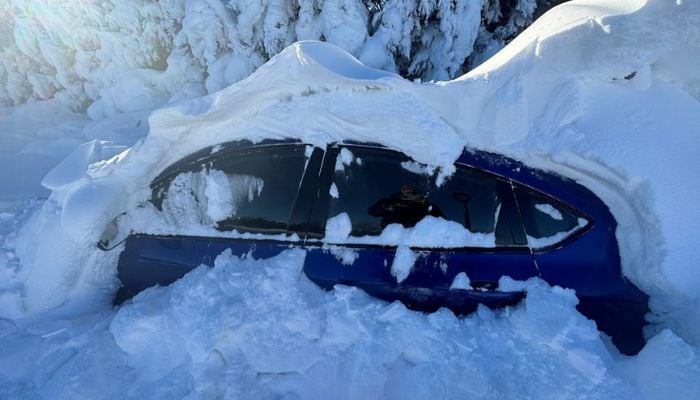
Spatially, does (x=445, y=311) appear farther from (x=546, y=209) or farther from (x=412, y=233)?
(x=546, y=209)

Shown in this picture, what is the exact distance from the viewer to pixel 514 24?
7.20 m

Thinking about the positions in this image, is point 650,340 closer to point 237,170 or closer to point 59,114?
point 237,170

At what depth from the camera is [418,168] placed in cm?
207

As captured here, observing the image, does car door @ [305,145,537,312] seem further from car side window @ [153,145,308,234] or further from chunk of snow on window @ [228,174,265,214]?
chunk of snow on window @ [228,174,265,214]

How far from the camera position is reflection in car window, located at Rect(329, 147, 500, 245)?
78.5 inches

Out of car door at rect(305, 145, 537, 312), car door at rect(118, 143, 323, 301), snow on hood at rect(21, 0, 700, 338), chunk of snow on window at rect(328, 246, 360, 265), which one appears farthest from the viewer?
car door at rect(118, 143, 323, 301)

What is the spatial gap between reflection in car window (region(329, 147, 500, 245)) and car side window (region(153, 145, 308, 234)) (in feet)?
1.02

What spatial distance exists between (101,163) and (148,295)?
3.47 feet

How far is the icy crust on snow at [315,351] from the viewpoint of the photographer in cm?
174

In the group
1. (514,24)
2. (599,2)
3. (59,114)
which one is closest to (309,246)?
(599,2)

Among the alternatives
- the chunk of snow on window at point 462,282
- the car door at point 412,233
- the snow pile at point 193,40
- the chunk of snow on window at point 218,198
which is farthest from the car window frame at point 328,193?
the snow pile at point 193,40

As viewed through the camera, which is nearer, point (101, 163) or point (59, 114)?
point (101, 163)

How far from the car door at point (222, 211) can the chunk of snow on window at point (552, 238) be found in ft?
3.99

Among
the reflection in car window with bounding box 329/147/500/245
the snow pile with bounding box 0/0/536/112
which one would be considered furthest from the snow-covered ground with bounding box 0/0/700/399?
the snow pile with bounding box 0/0/536/112
